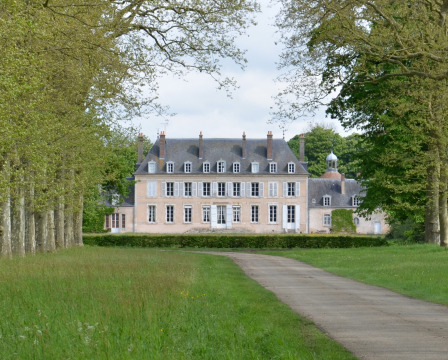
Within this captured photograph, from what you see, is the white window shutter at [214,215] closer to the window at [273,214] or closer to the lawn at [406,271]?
the window at [273,214]

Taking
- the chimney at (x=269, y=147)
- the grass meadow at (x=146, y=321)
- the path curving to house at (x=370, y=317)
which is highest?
the chimney at (x=269, y=147)

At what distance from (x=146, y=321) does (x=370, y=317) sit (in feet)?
11.3

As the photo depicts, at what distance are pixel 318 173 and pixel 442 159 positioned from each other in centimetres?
6086

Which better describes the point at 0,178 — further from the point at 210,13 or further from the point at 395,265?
the point at 395,265

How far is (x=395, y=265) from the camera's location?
830 inches

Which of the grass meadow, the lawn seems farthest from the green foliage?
the grass meadow

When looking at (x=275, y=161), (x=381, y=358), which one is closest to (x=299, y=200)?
(x=275, y=161)

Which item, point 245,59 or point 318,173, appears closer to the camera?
point 245,59

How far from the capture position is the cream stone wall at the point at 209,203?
73688 mm

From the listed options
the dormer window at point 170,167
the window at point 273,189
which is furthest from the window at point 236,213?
the dormer window at point 170,167

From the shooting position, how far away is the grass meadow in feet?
23.4

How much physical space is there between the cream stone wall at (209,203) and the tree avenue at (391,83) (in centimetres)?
3809

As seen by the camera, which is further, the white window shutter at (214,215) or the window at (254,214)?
the window at (254,214)

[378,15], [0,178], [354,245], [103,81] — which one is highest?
[378,15]
